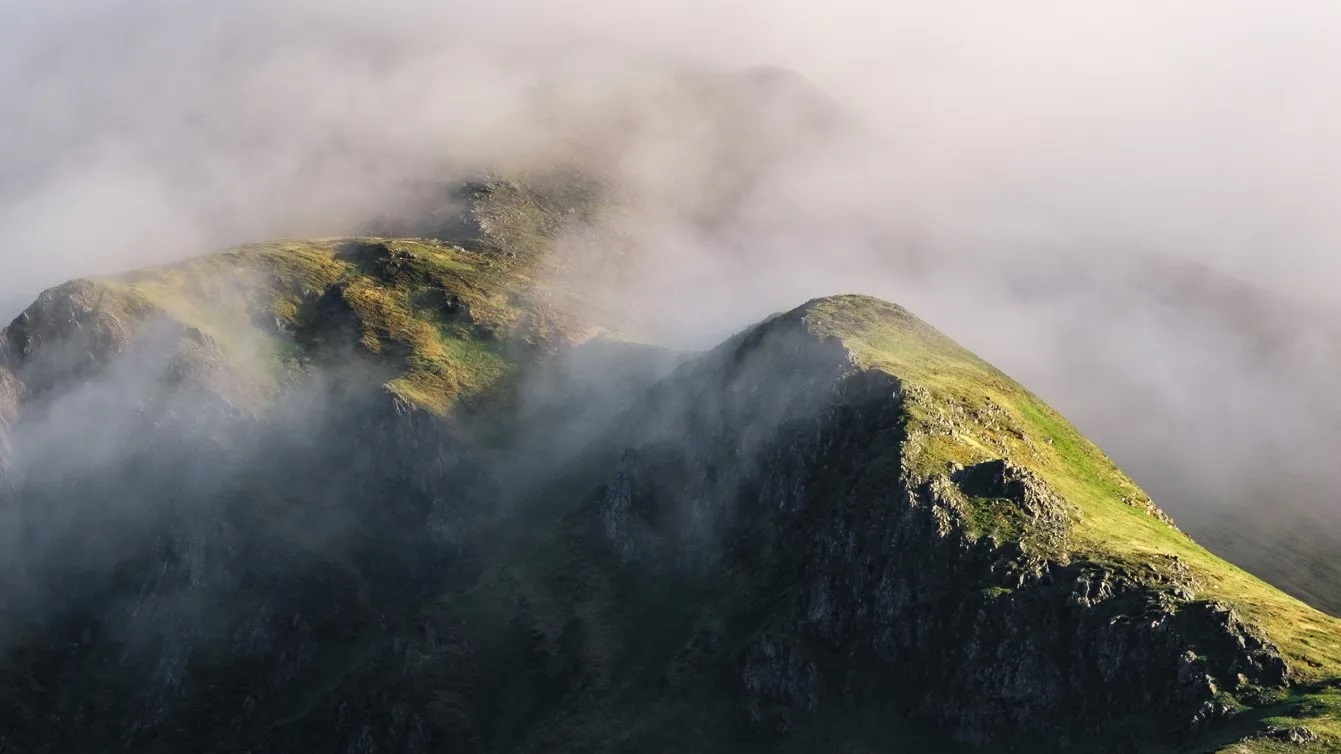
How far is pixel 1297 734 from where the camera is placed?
13500 cm

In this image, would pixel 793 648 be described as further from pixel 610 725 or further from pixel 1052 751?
pixel 1052 751

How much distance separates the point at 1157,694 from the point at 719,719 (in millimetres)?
65530

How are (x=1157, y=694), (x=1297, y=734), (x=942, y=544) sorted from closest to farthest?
1. (x=1297, y=734)
2. (x=1157, y=694)
3. (x=942, y=544)

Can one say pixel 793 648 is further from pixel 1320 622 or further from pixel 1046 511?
pixel 1320 622

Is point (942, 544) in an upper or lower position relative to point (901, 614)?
upper

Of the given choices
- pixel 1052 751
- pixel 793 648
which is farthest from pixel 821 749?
pixel 1052 751

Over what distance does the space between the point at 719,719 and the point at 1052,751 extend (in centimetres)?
5216

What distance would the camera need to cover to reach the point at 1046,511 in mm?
190375

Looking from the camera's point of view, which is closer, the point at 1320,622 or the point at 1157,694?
the point at 1157,694

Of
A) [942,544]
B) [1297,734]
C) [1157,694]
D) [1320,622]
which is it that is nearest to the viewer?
[1297,734]

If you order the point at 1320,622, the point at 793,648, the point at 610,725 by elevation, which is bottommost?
the point at 610,725

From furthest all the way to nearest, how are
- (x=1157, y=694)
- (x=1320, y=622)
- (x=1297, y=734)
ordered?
1. (x=1320, y=622)
2. (x=1157, y=694)
3. (x=1297, y=734)

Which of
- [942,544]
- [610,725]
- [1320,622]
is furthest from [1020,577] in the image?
[610,725]

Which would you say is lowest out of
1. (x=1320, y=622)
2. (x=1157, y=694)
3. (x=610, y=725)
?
(x=610, y=725)
